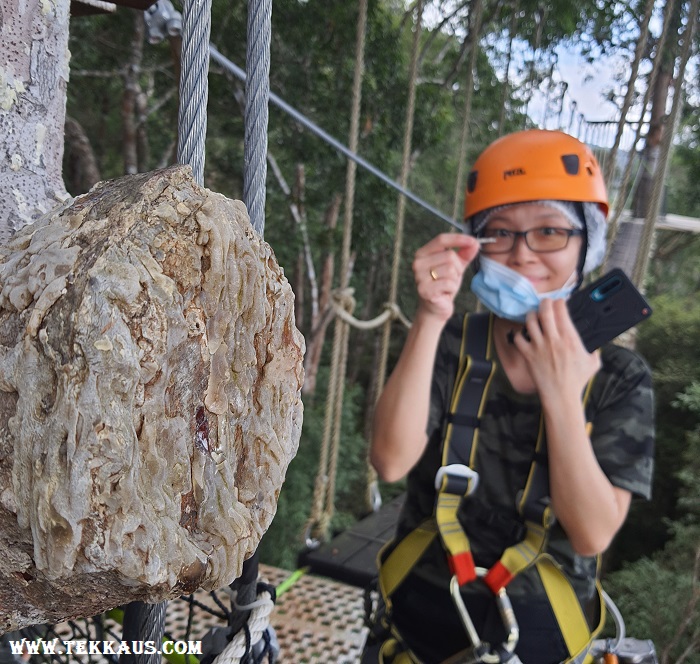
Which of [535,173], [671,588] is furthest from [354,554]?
[671,588]

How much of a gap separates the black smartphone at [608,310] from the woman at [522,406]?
0.10 ft

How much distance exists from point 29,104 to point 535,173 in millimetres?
624

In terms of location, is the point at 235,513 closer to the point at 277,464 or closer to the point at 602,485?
the point at 277,464

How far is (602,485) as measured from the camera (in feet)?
2.19

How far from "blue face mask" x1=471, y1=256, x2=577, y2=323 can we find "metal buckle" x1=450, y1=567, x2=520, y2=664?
0.34 meters

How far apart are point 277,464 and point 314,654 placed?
846 mm

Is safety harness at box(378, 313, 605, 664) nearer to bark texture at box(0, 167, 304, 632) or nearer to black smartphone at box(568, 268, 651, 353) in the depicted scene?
black smartphone at box(568, 268, 651, 353)

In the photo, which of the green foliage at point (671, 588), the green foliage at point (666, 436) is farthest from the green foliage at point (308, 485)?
the green foliage at point (666, 436)

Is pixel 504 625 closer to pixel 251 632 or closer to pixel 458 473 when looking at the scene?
pixel 458 473

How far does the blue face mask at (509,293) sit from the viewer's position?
2.54ft

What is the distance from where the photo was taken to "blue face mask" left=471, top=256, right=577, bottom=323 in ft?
2.54

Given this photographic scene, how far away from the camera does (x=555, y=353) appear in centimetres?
71

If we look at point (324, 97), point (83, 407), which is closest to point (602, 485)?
point (83, 407)

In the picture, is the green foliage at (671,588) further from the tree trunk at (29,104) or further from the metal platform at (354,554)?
the tree trunk at (29,104)
